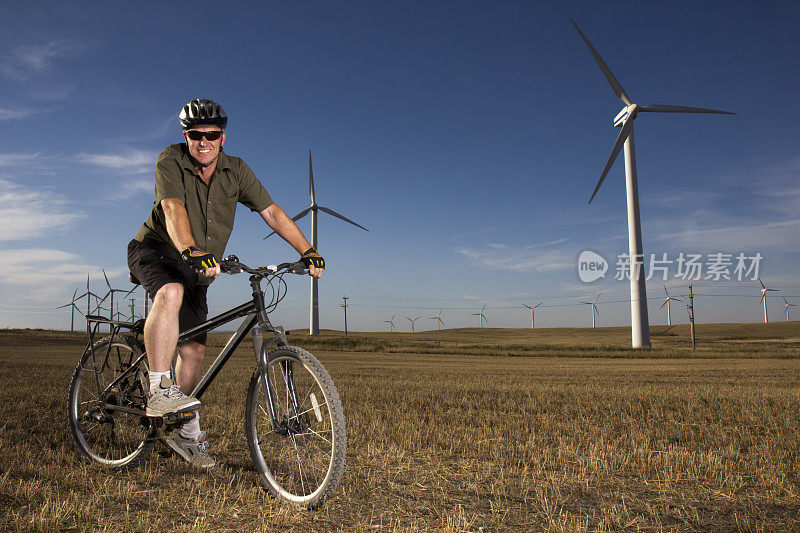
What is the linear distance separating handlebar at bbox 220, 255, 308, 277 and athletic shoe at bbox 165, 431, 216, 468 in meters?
1.88

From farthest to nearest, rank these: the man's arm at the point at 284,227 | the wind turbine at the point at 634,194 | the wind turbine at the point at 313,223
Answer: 1. the wind turbine at the point at 313,223
2. the wind turbine at the point at 634,194
3. the man's arm at the point at 284,227

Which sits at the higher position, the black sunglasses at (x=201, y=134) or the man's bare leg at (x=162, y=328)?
the black sunglasses at (x=201, y=134)

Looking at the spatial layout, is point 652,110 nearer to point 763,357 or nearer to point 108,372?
point 763,357

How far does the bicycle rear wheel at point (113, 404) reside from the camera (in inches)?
Answer: 215

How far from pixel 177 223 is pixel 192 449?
2185 mm

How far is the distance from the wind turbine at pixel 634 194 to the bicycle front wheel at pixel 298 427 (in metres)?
49.1

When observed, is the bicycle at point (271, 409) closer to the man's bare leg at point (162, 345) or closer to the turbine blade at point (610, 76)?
the man's bare leg at point (162, 345)

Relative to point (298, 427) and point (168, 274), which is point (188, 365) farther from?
point (298, 427)

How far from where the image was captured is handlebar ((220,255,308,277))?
4.29 metres

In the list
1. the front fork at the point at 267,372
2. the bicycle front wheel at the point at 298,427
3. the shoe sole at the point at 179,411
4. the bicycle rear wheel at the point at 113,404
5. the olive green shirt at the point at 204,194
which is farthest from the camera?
the bicycle rear wheel at the point at 113,404

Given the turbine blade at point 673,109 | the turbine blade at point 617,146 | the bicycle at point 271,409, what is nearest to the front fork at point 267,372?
the bicycle at point 271,409

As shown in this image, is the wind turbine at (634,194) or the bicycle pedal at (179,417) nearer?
the bicycle pedal at (179,417)

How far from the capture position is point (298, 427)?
4.12m

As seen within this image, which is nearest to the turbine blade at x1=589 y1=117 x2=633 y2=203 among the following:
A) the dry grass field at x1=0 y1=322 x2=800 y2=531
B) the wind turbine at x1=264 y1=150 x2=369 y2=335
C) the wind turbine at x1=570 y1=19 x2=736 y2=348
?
the wind turbine at x1=570 y1=19 x2=736 y2=348
